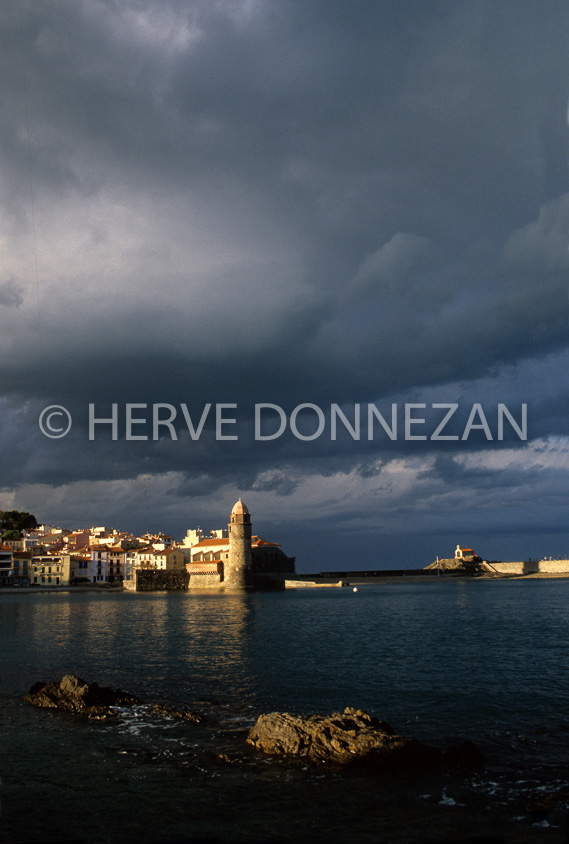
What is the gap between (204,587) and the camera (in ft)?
325

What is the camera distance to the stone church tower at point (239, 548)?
91.1 meters

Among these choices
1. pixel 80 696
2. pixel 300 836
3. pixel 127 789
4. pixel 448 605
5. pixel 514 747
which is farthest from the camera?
pixel 448 605

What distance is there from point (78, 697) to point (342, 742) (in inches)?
375

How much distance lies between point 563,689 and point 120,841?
16.7 meters

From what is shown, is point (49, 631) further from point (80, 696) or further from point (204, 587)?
point (204, 587)

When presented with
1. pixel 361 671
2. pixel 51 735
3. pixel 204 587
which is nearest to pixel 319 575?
pixel 204 587

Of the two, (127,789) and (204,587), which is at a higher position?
(127,789)

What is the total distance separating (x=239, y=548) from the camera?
92.1 meters

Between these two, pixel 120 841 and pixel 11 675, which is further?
pixel 11 675

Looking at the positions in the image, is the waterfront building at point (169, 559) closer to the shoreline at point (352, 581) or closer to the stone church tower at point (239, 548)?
the shoreline at point (352, 581)

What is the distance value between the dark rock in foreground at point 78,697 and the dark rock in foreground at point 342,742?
20.6ft

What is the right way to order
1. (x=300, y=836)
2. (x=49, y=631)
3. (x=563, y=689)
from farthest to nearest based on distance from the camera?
(x=49, y=631) → (x=563, y=689) → (x=300, y=836)

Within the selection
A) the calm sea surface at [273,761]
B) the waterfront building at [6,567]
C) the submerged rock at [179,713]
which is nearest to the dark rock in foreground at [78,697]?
the calm sea surface at [273,761]

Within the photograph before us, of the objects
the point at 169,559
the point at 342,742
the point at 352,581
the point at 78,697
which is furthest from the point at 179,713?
the point at 352,581
